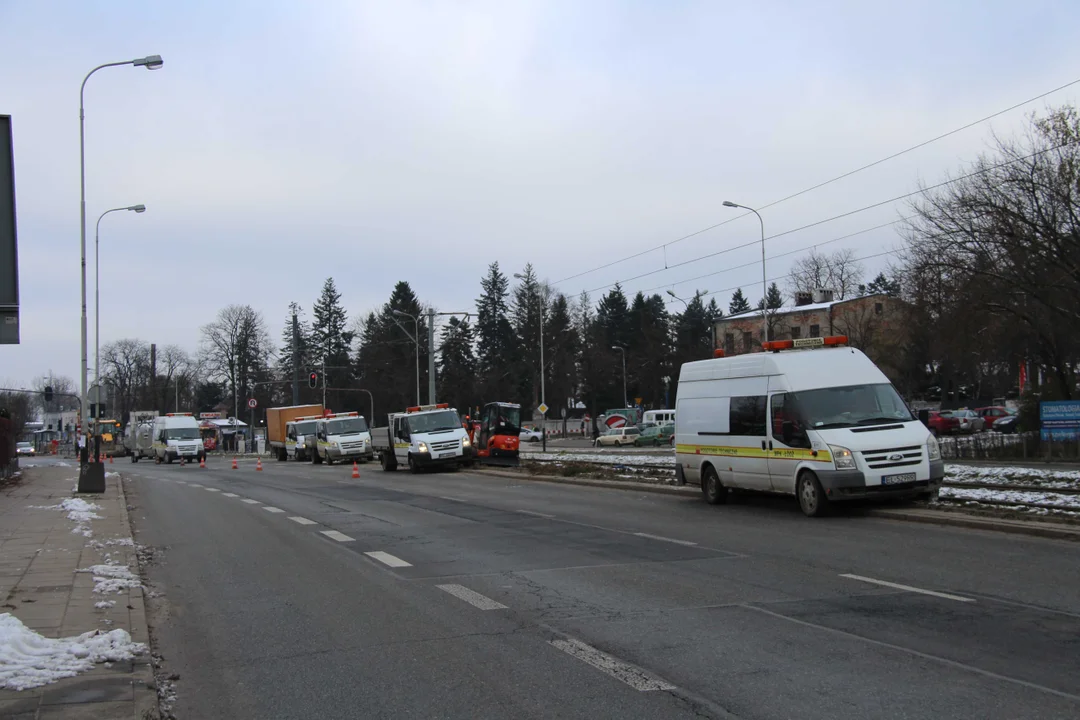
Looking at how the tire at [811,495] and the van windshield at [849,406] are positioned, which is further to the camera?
the van windshield at [849,406]

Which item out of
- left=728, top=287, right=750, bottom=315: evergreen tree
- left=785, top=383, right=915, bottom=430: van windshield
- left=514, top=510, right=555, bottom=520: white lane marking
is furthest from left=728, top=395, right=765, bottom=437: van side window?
left=728, top=287, right=750, bottom=315: evergreen tree

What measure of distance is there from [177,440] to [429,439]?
93.0ft

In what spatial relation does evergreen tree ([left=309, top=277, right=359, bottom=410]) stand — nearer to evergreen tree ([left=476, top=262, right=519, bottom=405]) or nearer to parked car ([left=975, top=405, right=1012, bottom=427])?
evergreen tree ([left=476, top=262, right=519, bottom=405])

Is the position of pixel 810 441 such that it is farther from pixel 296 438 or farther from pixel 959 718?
pixel 296 438

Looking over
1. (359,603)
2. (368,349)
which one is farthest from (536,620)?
(368,349)

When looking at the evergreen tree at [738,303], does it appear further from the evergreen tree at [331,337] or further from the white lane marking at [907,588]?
the white lane marking at [907,588]

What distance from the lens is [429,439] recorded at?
105 feet

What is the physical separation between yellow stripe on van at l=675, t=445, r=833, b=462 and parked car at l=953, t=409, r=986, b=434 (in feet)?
132

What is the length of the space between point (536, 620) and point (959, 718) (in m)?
3.46

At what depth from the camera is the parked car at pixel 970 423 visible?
53.4 meters

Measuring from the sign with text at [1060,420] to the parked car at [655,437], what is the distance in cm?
3154

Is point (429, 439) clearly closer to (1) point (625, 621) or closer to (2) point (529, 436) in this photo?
(1) point (625, 621)

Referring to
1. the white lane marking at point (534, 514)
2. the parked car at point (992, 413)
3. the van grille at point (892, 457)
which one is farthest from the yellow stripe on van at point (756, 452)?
the parked car at point (992, 413)

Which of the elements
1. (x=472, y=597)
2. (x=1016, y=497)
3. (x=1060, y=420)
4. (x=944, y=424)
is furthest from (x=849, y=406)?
(x=944, y=424)
